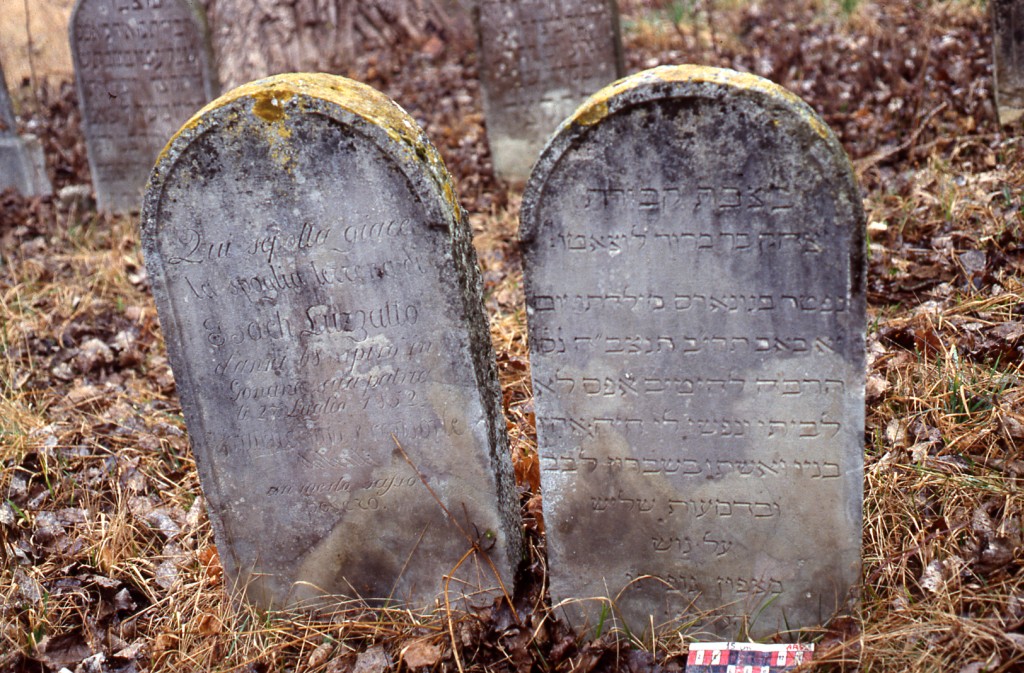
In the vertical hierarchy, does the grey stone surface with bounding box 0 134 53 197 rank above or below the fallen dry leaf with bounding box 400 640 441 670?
above

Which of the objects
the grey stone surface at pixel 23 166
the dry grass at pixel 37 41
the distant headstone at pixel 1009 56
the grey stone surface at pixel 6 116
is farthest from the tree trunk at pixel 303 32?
the distant headstone at pixel 1009 56

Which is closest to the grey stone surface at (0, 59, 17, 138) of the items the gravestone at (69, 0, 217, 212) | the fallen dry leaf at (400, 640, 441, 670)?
the gravestone at (69, 0, 217, 212)

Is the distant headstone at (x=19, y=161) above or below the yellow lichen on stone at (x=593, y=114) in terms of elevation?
above

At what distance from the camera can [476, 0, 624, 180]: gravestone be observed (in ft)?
22.8

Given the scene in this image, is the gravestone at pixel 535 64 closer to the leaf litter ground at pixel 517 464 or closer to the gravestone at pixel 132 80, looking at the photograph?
the leaf litter ground at pixel 517 464

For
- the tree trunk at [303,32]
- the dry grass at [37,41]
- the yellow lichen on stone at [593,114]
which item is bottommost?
the yellow lichen on stone at [593,114]

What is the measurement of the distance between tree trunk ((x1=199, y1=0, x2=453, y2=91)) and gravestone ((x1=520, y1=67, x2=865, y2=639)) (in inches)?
287

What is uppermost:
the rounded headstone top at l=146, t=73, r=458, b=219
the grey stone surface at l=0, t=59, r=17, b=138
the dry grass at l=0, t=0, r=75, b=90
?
the dry grass at l=0, t=0, r=75, b=90

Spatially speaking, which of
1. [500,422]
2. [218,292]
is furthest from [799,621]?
[218,292]

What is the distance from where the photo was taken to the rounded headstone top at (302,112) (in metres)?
2.68

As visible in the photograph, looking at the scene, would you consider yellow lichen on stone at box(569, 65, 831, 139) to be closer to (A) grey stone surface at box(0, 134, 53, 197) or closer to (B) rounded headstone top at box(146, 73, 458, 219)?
(B) rounded headstone top at box(146, 73, 458, 219)

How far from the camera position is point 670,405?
9.17 feet

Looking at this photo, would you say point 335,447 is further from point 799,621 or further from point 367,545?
point 799,621

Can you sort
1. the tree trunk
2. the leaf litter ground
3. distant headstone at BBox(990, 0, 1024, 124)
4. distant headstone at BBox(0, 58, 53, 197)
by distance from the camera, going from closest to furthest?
the leaf litter ground
distant headstone at BBox(990, 0, 1024, 124)
distant headstone at BBox(0, 58, 53, 197)
the tree trunk
